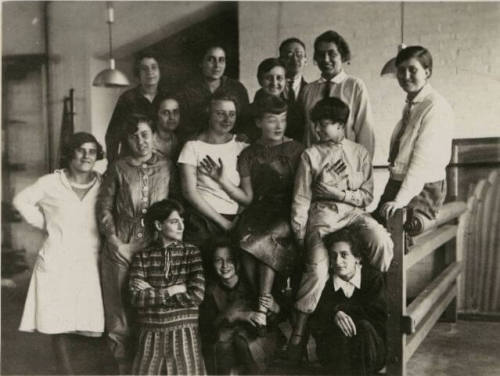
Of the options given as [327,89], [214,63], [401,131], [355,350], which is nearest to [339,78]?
[327,89]

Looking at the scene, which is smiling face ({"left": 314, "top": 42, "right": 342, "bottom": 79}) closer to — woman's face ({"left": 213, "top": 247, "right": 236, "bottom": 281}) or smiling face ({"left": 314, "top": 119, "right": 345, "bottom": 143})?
smiling face ({"left": 314, "top": 119, "right": 345, "bottom": 143})

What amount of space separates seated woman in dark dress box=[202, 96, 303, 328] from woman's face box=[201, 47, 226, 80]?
0.29 meters

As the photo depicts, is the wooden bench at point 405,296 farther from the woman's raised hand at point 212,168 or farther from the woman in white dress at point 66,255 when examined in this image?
the woman in white dress at point 66,255

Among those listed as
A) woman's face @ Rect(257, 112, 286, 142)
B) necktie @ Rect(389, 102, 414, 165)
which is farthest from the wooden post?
woman's face @ Rect(257, 112, 286, 142)

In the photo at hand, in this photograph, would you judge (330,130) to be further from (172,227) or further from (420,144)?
(172,227)

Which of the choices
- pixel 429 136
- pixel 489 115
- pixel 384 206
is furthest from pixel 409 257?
pixel 489 115

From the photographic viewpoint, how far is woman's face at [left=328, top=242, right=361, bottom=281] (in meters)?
2.12

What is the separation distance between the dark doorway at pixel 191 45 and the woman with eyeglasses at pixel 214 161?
258 mm

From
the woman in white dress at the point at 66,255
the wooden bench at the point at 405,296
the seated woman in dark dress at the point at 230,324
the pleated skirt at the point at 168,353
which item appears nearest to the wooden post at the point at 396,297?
the wooden bench at the point at 405,296

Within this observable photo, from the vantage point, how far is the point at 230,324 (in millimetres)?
2268

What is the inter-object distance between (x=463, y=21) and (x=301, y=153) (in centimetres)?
95

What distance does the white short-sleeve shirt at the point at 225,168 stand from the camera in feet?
7.85

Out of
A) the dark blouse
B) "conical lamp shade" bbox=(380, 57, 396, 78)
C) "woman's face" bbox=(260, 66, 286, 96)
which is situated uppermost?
"conical lamp shade" bbox=(380, 57, 396, 78)

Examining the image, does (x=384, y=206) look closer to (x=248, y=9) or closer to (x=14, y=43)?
(x=248, y=9)
